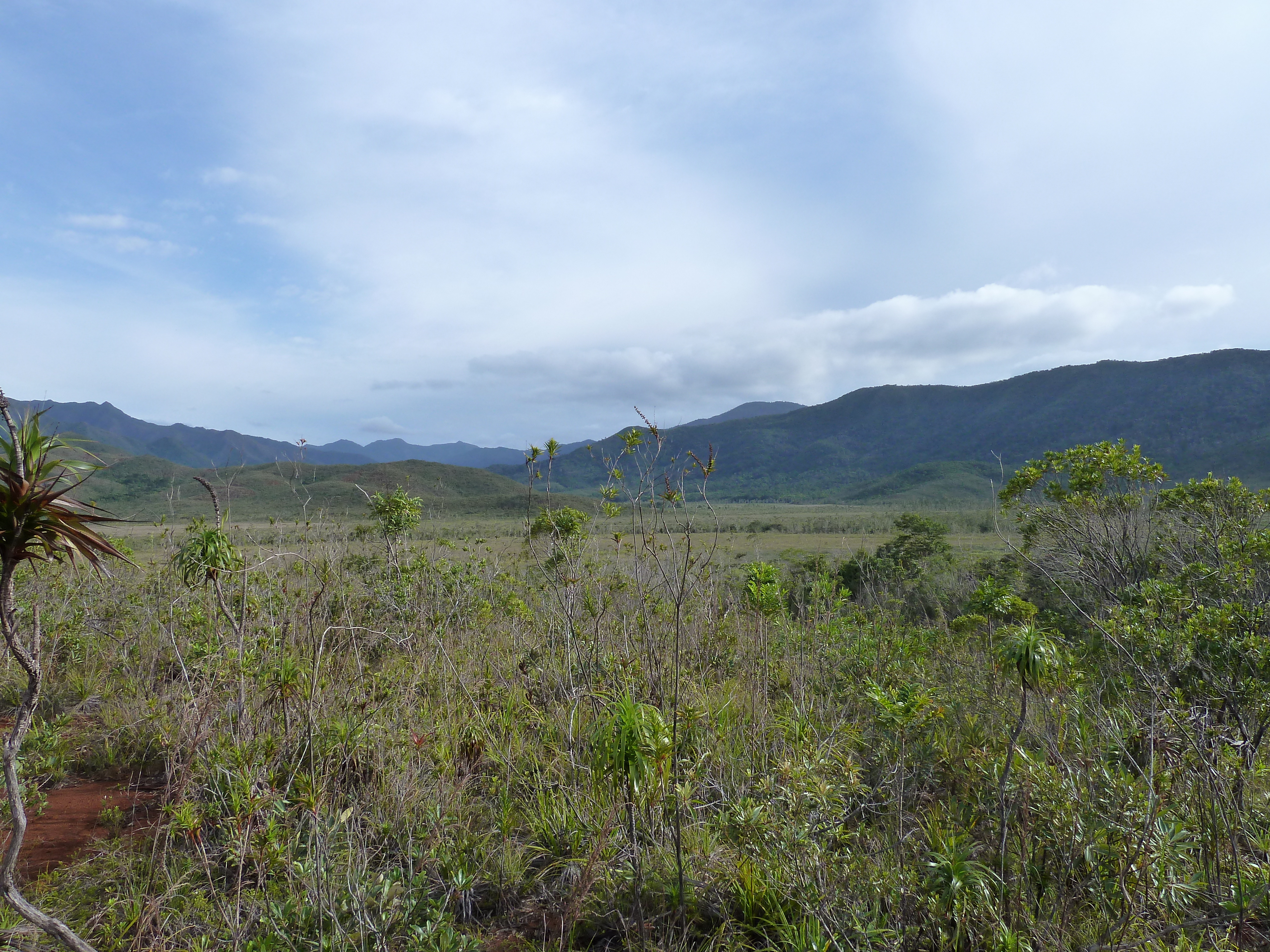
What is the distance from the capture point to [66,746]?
5.00 m

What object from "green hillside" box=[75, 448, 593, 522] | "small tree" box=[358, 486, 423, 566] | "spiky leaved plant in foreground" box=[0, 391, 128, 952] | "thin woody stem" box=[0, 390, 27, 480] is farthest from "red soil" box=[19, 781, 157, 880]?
"green hillside" box=[75, 448, 593, 522]

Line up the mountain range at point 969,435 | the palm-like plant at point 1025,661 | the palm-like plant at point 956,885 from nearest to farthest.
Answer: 1. the palm-like plant at point 956,885
2. the palm-like plant at point 1025,661
3. the mountain range at point 969,435

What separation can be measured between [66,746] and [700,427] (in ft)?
630

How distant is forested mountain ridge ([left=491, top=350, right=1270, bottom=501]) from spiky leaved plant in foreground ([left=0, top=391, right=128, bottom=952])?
203ft

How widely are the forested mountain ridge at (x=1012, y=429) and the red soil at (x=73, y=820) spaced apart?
59.2m

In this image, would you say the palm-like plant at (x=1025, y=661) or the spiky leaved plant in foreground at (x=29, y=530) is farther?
the palm-like plant at (x=1025, y=661)

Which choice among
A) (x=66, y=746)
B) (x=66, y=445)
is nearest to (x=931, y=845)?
(x=66, y=445)

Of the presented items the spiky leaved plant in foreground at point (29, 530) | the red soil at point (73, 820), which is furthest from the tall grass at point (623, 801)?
the spiky leaved plant in foreground at point (29, 530)

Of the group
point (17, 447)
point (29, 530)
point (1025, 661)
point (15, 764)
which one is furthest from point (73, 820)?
point (1025, 661)

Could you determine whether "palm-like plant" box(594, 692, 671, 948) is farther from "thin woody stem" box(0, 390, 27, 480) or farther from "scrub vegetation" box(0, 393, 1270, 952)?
"thin woody stem" box(0, 390, 27, 480)

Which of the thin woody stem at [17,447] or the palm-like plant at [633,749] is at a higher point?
the thin woody stem at [17,447]

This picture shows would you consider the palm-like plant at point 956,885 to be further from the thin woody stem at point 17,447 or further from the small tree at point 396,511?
the small tree at point 396,511

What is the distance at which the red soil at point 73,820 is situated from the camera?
3623 mm

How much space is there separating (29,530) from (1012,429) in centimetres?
16699
